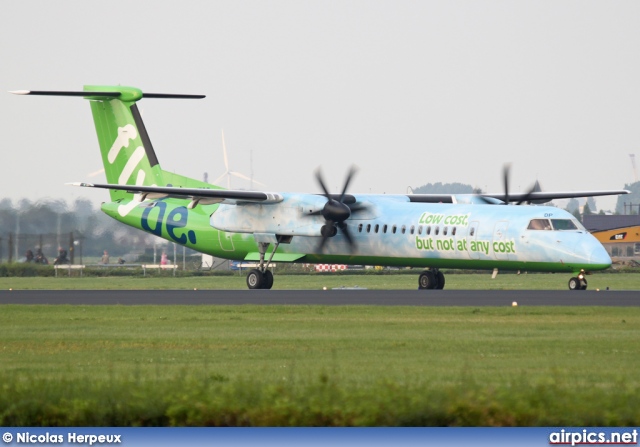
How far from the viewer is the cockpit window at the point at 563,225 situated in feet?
114

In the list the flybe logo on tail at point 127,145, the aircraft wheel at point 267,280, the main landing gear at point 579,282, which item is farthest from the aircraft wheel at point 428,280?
the flybe logo on tail at point 127,145

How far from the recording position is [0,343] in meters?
19.6

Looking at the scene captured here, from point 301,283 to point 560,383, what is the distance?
116 ft

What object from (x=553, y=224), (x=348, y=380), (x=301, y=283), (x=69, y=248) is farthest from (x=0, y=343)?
(x=69, y=248)

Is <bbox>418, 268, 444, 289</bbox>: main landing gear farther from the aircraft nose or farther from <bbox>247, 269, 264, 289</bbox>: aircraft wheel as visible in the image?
the aircraft nose

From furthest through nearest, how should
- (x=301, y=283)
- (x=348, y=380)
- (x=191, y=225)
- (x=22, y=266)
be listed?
1. (x=22, y=266)
2. (x=301, y=283)
3. (x=191, y=225)
4. (x=348, y=380)

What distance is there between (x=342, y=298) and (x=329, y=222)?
790cm

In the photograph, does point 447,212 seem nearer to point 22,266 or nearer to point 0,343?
point 0,343

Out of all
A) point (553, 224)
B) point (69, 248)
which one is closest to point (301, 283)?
point (553, 224)

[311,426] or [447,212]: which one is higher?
[447,212]

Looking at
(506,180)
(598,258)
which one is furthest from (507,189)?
(598,258)

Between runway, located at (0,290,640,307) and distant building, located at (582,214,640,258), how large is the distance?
40.7 metres

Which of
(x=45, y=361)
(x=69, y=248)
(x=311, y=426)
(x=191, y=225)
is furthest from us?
(x=69, y=248)

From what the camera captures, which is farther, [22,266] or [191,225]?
[22,266]
